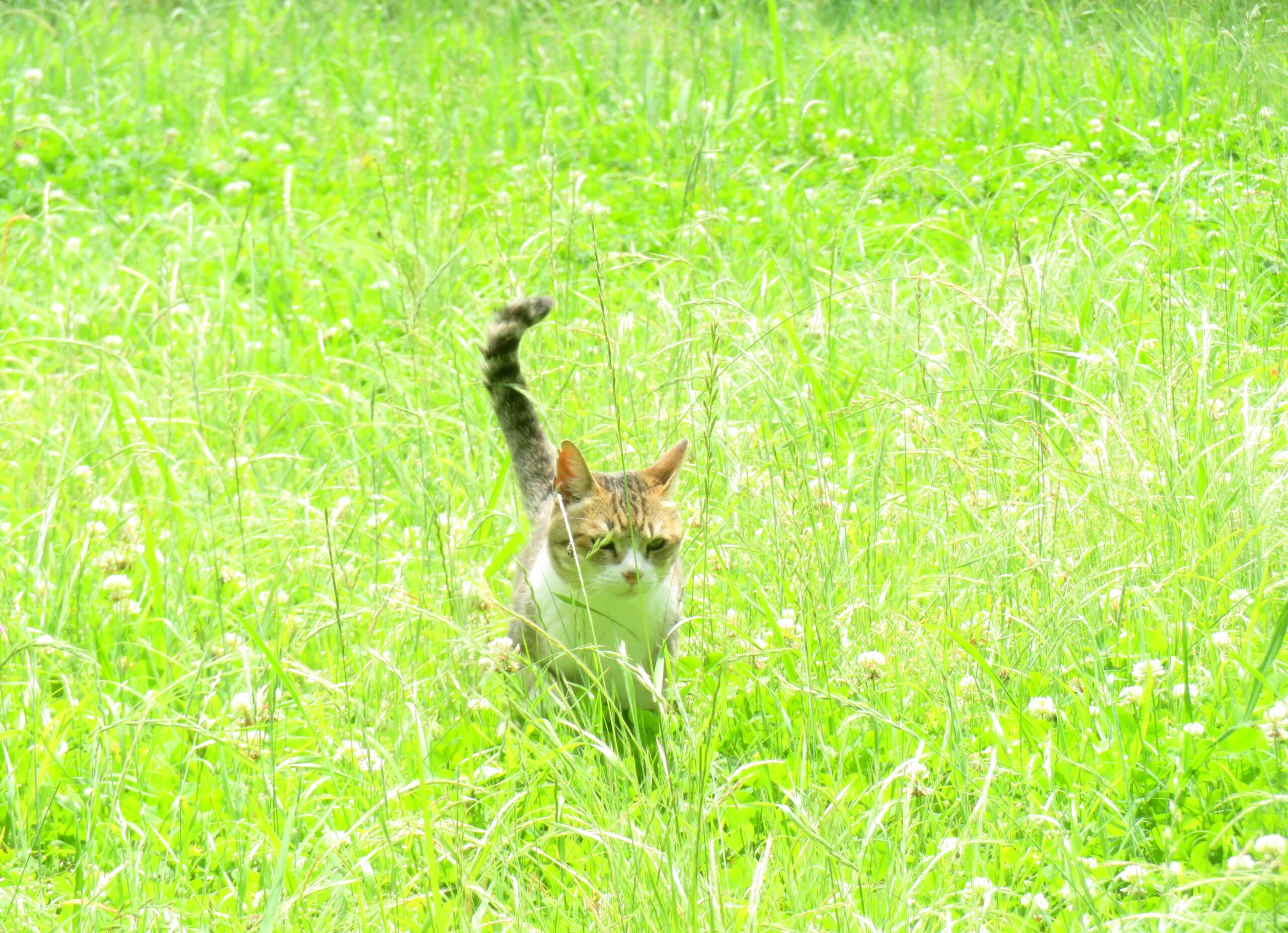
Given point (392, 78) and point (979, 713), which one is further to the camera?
point (392, 78)

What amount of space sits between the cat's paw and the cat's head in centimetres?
35

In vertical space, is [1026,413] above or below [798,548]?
below

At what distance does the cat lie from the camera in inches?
112

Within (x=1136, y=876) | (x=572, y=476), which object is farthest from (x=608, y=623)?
(x=1136, y=876)

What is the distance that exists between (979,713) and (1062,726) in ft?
0.53

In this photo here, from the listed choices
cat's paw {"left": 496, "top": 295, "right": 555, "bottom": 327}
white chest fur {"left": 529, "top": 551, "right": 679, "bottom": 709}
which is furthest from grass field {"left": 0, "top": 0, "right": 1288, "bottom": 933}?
cat's paw {"left": 496, "top": 295, "right": 555, "bottom": 327}

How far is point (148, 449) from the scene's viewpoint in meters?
2.90

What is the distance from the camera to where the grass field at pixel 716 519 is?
2143 millimetres

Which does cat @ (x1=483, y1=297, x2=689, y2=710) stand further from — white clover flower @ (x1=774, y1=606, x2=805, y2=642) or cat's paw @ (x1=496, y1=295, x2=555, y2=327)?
white clover flower @ (x1=774, y1=606, x2=805, y2=642)

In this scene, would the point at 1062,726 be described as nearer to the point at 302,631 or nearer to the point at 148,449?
the point at 302,631

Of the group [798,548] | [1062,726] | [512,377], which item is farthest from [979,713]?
[512,377]

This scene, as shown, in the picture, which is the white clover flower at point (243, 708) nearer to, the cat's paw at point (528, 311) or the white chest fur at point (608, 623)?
the white chest fur at point (608, 623)

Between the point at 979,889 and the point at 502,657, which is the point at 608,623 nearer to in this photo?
the point at 502,657

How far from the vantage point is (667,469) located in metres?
2.99
